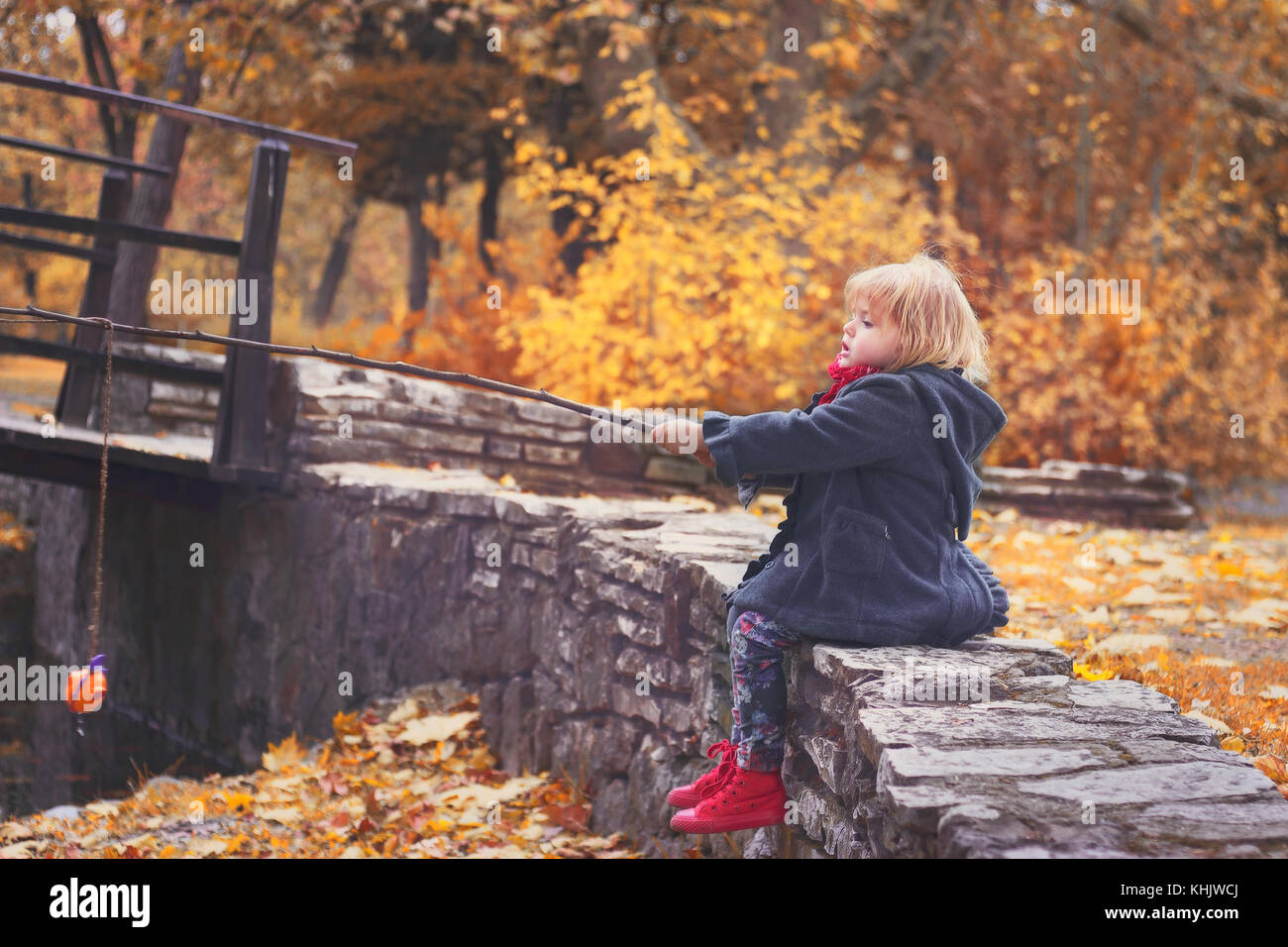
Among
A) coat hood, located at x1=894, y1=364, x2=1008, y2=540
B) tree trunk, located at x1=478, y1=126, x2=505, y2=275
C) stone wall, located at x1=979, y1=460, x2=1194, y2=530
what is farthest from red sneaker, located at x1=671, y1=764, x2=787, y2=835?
tree trunk, located at x1=478, y1=126, x2=505, y2=275

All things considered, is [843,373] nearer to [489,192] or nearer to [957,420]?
[957,420]

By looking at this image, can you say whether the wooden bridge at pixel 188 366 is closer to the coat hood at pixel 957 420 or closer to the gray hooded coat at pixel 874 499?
the gray hooded coat at pixel 874 499

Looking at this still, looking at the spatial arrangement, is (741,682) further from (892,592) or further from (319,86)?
(319,86)

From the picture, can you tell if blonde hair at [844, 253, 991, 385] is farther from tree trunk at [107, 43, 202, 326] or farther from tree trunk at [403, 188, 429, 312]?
tree trunk at [403, 188, 429, 312]

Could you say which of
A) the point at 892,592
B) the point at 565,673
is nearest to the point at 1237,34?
the point at 565,673

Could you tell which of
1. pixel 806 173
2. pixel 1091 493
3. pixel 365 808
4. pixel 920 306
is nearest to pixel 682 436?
pixel 920 306

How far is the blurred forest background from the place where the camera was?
8.11m

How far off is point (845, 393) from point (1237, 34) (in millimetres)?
9430

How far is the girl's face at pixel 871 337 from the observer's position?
113 inches

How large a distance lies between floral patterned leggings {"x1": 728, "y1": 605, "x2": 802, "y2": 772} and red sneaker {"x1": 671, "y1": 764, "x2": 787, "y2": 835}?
3cm

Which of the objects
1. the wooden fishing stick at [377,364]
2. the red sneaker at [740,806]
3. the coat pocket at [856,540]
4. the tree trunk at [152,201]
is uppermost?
the tree trunk at [152,201]

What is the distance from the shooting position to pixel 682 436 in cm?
279

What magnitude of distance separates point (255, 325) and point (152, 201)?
4.11 meters

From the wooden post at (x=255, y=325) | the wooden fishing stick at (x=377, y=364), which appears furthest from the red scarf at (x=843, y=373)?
the wooden post at (x=255, y=325)
